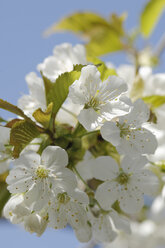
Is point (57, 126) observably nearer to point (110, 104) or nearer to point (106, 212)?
point (110, 104)

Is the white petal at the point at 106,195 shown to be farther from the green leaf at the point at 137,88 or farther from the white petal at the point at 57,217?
the green leaf at the point at 137,88

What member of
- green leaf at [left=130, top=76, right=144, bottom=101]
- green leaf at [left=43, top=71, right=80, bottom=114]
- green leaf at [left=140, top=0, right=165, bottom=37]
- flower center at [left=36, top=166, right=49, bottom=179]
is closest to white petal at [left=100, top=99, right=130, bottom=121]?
green leaf at [left=43, top=71, right=80, bottom=114]

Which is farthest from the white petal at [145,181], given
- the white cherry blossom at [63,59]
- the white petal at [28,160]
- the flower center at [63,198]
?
the white cherry blossom at [63,59]

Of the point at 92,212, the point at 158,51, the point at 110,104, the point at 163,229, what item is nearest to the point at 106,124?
the point at 110,104

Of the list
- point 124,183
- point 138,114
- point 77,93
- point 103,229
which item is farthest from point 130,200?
point 77,93

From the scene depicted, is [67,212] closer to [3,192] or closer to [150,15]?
[3,192]

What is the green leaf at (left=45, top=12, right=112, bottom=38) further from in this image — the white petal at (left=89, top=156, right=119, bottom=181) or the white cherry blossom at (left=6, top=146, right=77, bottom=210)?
the white cherry blossom at (left=6, top=146, right=77, bottom=210)
